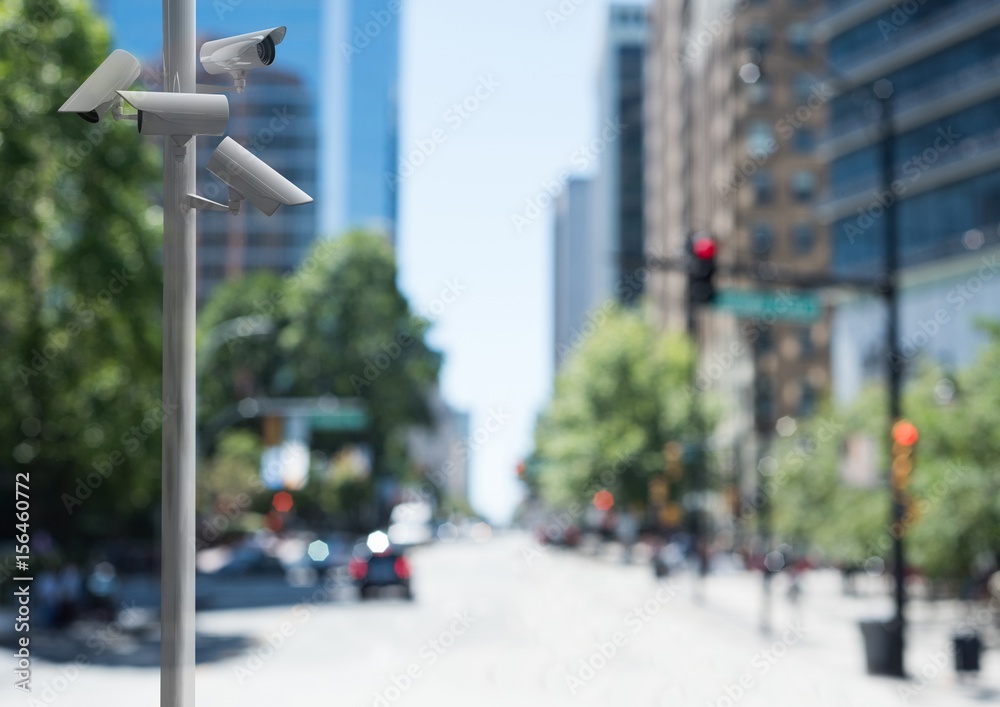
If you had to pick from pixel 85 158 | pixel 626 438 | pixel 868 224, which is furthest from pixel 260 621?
pixel 626 438

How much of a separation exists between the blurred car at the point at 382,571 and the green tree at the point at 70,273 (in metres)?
8.50

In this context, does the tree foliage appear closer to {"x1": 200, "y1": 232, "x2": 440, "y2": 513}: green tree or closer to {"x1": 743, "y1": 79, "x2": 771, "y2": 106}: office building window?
{"x1": 200, "y1": 232, "x2": 440, "y2": 513}: green tree

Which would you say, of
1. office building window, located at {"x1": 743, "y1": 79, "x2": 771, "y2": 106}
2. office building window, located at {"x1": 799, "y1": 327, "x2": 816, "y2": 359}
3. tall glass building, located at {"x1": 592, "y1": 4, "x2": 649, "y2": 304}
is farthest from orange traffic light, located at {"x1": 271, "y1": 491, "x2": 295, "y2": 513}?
tall glass building, located at {"x1": 592, "y1": 4, "x2": 649, "y2": 304}

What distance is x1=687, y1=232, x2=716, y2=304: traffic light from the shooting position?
59.0ft

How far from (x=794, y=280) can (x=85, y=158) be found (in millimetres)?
16383

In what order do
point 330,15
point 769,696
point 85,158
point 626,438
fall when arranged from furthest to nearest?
1. point 330,15
2. point 626,438
3. point 85,158
4. point 769,696

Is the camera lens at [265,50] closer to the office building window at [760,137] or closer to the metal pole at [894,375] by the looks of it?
the metal pole at [894,375]

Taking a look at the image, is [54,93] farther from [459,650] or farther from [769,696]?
[769,696]

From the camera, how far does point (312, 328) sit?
69.2m

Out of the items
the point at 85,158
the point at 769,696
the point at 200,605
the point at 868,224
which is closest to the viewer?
the point at 769,696

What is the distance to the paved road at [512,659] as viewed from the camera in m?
19.6

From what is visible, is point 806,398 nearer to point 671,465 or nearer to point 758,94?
point 671,465
